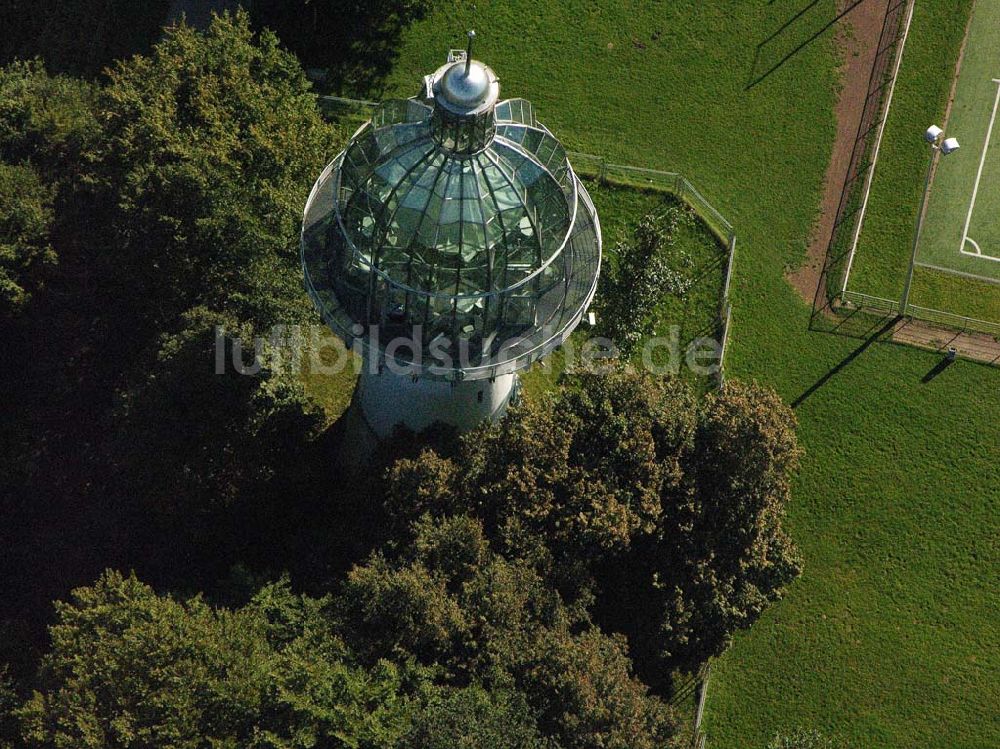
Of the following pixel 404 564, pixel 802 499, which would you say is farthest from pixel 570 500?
pixel 802 499

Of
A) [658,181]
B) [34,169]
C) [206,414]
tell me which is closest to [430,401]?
[206,414]

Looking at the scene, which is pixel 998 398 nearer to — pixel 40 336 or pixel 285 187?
pixel 285 187

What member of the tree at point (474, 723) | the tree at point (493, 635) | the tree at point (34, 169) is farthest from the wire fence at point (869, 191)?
the tree at point (34, 169)

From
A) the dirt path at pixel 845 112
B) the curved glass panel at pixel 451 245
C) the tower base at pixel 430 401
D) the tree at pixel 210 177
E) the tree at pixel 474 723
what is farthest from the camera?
the dirt path at pixel 845 112

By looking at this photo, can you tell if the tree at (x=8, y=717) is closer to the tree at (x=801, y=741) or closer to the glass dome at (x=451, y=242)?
the glass dome at (x=451, y=242)

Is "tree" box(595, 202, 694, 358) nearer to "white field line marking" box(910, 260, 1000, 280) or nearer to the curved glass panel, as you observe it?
the curved glass panel

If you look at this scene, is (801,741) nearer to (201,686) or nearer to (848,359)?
(848,359)

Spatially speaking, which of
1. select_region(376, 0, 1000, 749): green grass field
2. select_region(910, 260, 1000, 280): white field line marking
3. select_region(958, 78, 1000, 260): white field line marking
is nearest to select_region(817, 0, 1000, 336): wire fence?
select_region(376, 0, 1000, 749): green grass field
